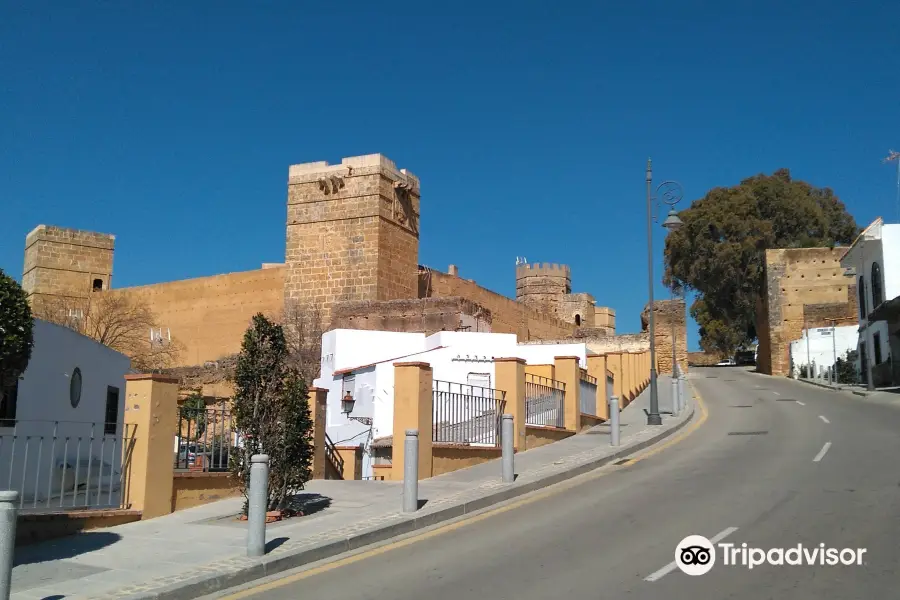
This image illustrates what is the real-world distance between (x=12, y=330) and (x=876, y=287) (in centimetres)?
3636

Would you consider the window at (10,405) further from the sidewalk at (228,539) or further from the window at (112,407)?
the window at (112,407)

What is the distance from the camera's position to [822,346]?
43.2 meters

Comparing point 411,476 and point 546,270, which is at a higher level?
point 546,270

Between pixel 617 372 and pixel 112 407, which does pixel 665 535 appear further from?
pixel 617 372

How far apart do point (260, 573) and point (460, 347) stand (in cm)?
1564

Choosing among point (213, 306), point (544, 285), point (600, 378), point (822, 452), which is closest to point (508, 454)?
point (822, 452)

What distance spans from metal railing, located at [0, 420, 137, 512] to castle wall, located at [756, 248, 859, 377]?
137 ft

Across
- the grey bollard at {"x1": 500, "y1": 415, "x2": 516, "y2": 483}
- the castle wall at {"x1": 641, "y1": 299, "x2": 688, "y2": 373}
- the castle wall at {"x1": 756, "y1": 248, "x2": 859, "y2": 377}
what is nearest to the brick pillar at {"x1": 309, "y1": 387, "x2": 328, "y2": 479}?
the grey bollard at {"x1": 500, "y1": 415, "x2": 516, "y2": 483}

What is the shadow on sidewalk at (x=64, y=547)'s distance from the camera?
26.3 ft

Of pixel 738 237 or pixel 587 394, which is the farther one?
pixel 738 237

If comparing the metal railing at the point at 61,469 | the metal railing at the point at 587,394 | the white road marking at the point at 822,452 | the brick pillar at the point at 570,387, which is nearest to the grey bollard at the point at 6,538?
the metal railing at the point at 61,469

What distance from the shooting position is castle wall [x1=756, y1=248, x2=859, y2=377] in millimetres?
47469

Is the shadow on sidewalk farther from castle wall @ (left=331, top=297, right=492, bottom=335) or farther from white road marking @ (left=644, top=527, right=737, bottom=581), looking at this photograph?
castle wall @ (left=331, top=297, right=492, bottom=335)

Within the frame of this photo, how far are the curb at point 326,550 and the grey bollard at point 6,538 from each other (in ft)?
3.09
